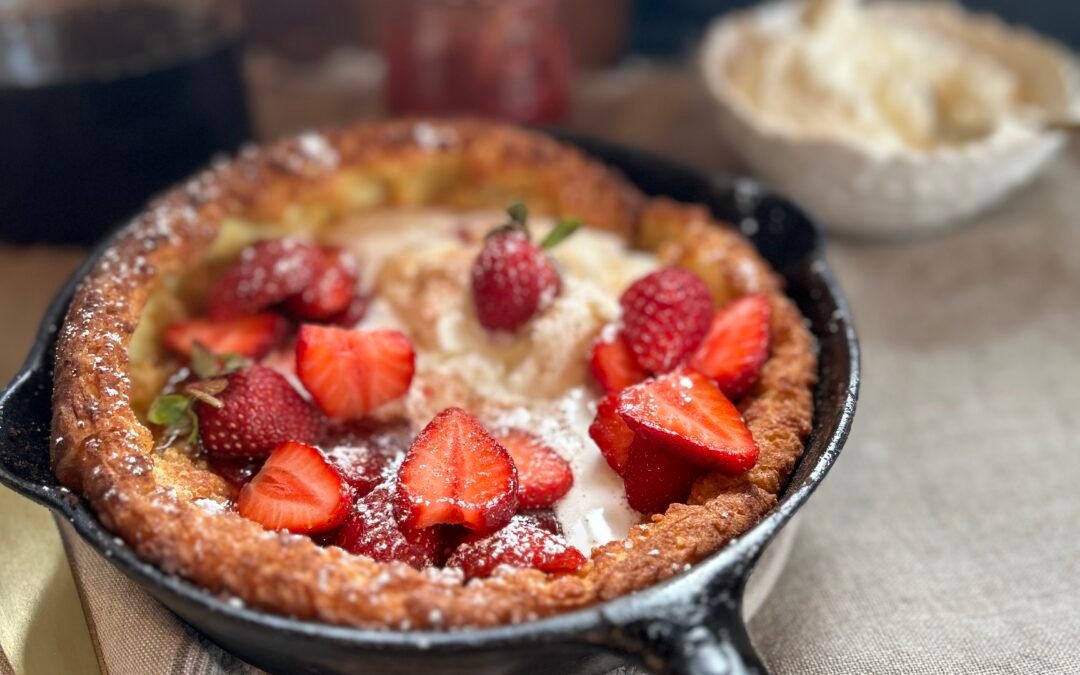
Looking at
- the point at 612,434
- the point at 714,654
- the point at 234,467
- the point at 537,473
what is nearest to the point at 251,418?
the point at 234,467

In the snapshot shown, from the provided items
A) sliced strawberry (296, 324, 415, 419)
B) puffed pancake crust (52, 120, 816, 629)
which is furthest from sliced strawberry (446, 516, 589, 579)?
sliced strawberry (296, 324, 415, 419)

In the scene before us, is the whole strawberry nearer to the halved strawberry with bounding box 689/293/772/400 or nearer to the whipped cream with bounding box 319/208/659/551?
the whipped cream with bounding box 319/208/659/551

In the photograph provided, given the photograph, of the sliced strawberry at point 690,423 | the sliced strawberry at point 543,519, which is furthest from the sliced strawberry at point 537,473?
the sliced strawberry at point 690,423

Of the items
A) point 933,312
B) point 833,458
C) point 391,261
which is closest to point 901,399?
point 933,312

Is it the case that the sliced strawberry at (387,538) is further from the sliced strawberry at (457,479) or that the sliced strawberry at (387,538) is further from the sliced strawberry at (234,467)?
the sliced strawberry at (234,467)

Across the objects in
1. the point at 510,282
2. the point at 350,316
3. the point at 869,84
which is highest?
the point at 869,84

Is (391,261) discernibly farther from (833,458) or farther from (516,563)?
(833,458)

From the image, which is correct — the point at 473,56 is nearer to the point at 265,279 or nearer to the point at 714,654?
the point at 265,279
